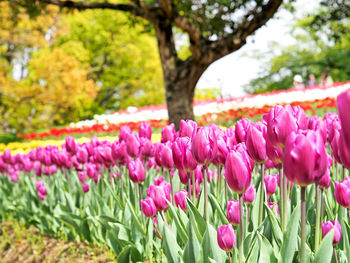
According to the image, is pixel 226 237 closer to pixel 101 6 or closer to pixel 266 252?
pixel 266 252

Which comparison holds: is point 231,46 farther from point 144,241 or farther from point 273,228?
point 273,228

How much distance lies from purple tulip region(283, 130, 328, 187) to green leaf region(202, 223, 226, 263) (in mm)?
570

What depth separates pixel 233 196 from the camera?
2.48 metres

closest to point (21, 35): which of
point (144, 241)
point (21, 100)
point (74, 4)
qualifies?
point (21, 100)

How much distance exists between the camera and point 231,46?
26.1 feet

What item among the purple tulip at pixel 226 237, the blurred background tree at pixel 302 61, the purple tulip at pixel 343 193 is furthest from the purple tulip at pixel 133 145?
the blurred background tree at pixel 302 61

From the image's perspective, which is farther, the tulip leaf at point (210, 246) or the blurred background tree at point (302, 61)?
the blurred background tree at point (302, 61)

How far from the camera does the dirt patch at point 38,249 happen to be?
3.48 metres

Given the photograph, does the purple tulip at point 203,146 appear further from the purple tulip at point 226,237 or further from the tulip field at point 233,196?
the purple tulip at point 226,237

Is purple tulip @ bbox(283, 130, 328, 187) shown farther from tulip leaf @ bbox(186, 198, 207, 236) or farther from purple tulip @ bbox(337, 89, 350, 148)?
tulip leaf @ bbox(186, 198, 207, 236)

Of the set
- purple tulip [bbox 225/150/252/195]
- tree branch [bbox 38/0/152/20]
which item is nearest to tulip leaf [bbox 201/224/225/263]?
purple tulip [bbox 225/150/252/195]

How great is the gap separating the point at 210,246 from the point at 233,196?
35.0 inches

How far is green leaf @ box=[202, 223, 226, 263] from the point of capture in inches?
63.4

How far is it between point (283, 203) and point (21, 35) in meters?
16.9
